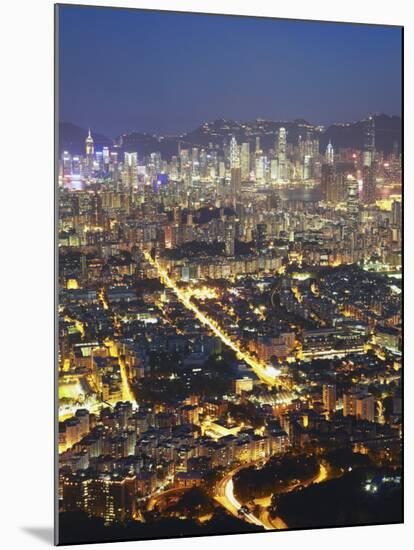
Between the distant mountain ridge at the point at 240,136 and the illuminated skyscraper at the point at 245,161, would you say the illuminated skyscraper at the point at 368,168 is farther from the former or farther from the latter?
the illuminated skyscraper at the point at 245,161

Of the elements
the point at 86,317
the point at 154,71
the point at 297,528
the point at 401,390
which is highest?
the point at 154,71

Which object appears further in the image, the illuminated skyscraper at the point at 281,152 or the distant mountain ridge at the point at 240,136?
the illuminated skyscraper at the point at 281,152

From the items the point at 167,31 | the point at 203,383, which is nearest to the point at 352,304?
the point at 203,383

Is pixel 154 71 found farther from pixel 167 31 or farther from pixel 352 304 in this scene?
pixel 352 304

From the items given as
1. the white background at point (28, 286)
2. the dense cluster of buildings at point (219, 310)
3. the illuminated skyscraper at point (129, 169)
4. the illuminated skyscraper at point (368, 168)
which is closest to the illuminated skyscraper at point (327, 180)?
the dense cluster of buildings at point (219, 310)

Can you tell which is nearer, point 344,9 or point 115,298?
point 115,298

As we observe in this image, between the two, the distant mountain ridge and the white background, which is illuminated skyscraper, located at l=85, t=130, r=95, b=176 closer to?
the distant mountain ridge

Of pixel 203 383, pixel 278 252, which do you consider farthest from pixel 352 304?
pixel 203 383

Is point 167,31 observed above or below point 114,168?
above

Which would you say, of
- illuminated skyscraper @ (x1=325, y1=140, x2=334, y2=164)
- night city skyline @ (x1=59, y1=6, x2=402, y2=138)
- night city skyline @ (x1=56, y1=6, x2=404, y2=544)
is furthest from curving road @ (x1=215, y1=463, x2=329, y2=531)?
night city skyline @ (x1=59, y1=6, x2=402, y2=138)
